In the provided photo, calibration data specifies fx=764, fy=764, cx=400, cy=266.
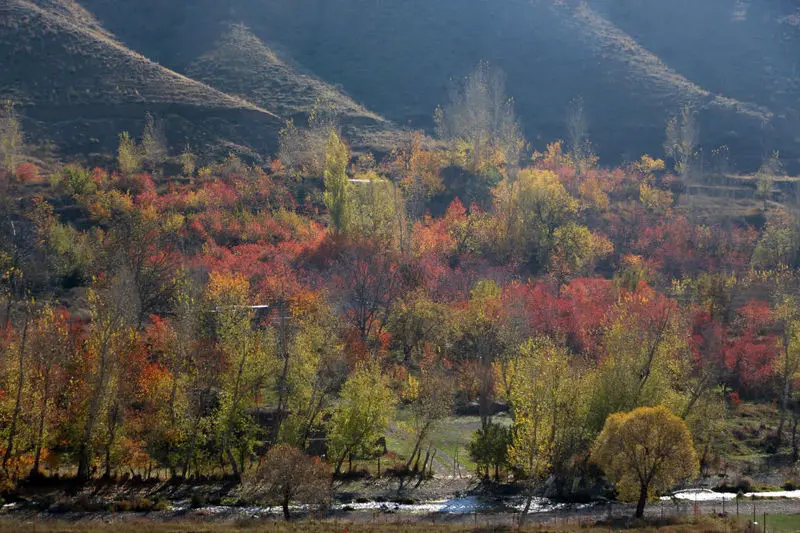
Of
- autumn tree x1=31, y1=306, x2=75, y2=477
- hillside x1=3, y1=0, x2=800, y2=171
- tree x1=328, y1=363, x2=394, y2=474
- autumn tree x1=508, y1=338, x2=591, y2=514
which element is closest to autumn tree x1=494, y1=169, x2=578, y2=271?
hillside x1=3, y1=0, x2=800, y2=171

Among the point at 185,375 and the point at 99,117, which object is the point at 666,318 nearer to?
the point at 185,375

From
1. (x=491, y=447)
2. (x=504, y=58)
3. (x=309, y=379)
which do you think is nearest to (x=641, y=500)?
(x=491, y=447)

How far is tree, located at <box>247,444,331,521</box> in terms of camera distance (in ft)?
134

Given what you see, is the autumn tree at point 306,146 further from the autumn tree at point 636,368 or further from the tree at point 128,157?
the autumn tree at point 636,368

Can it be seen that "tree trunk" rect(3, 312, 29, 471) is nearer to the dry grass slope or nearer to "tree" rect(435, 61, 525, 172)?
"tree" rect(435, 61, 525, 172)

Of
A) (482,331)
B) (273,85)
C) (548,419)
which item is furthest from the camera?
(273,85)

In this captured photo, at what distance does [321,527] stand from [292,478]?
9.82ft

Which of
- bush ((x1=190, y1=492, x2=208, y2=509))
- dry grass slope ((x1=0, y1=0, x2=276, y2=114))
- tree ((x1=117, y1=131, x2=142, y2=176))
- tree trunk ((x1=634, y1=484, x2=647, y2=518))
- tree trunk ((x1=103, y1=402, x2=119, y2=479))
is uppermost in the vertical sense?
dry grass slope ((x1=0, y1=0, x2=276, y2=114))

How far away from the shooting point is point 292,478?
41.2 metres

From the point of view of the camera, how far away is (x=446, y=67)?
177m

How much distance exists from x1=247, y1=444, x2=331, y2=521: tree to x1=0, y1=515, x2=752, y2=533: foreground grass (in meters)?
1.46

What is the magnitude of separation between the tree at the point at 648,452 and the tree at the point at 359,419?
1582 cm

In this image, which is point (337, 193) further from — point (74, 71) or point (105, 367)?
point (74, 71)

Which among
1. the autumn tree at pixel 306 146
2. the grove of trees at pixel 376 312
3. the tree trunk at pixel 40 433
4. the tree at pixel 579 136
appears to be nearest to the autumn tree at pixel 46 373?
the tree trunk at pixel 40 433
